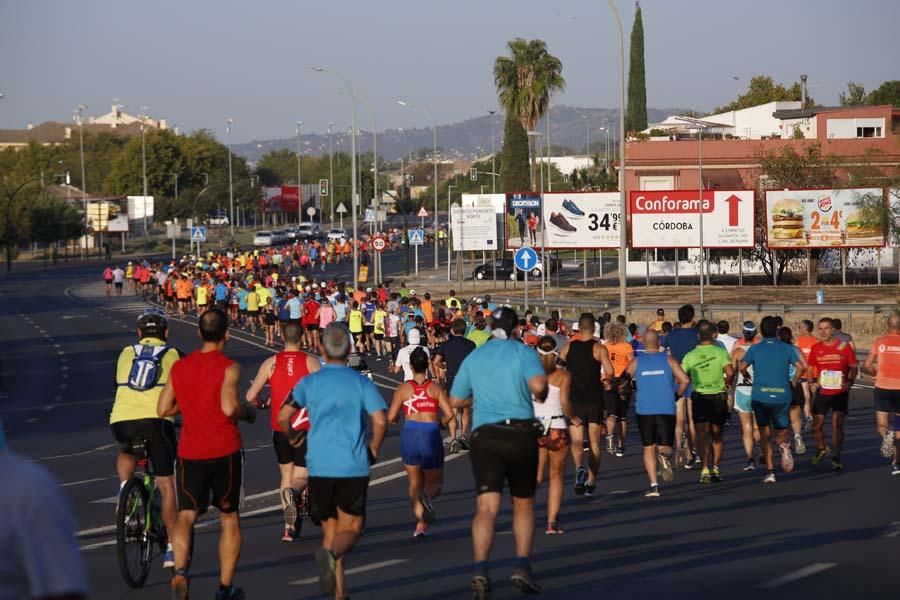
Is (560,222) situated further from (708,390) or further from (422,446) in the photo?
(422,446)

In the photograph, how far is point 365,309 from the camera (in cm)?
3650

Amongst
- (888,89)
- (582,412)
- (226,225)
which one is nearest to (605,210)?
(582,412)

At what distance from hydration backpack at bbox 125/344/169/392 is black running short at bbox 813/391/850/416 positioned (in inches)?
361

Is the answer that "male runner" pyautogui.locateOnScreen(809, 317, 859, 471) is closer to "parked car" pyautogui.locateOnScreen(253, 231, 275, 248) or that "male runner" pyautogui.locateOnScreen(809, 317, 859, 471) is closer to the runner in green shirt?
the runner in green shirt

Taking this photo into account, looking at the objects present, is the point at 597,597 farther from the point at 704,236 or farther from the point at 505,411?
the point at 704,236

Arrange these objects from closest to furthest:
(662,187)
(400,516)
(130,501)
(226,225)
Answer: (130,501)
(400,516)
(662,187)
(226,225)

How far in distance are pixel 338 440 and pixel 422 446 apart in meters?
3.59

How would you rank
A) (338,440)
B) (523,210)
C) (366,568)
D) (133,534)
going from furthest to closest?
(523,210) < (366,568) < (133,534) < (338,440)

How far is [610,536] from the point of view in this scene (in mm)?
11773

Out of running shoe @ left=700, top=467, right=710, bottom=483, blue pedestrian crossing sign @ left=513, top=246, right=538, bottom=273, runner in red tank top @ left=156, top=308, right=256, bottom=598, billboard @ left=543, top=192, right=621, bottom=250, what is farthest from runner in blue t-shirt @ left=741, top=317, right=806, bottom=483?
billboard @ left=543, top=192, right=621, bottom=250

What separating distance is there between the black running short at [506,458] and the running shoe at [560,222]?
174ft

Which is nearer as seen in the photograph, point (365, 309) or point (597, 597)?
point (597, 597)

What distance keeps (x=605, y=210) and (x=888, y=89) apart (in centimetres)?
7158

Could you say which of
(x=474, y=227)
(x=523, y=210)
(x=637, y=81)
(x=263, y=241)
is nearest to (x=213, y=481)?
(x=523, y=210)
